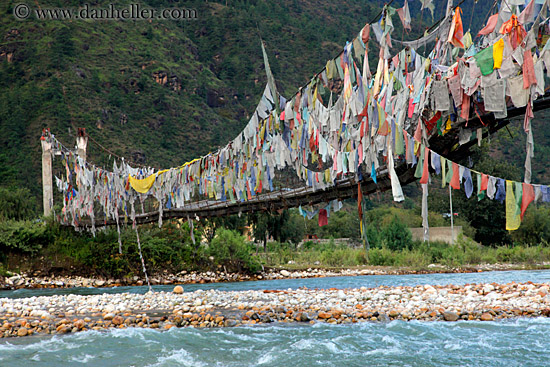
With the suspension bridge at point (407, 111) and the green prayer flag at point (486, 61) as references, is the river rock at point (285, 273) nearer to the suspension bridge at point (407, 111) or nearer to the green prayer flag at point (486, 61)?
the suspension bridge at point (407, 111)

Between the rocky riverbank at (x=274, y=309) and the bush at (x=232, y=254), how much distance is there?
32.1 ft

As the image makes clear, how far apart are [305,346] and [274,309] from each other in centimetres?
230

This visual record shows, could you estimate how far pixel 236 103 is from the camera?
5441 cm

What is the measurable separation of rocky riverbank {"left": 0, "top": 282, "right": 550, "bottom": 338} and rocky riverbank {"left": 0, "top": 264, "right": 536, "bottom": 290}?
759cm

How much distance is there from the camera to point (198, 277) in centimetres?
1983

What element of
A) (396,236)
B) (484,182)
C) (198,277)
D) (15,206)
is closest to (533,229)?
(396,236)

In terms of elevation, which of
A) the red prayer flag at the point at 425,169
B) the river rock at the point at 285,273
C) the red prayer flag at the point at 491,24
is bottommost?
the river rock at the point at 285,273

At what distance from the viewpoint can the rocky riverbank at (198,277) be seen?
17.9 metres

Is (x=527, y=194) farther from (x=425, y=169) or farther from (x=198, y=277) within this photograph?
(x=198, y=277)

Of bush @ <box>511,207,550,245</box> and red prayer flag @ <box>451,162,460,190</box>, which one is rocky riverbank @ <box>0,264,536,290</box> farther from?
red prayer flag @ <box>451,162,460,190</box>

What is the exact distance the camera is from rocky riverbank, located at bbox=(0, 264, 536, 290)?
58.9 ft

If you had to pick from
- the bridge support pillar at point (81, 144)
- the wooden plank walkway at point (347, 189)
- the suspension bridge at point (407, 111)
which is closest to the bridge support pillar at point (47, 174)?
the bridge support pillar at point (81, 144)

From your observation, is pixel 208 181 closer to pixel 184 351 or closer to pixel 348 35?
pixel 184 351

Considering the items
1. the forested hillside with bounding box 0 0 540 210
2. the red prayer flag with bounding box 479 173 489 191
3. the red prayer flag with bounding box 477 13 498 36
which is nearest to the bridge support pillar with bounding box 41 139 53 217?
the forested hillside with bounding box 0 0 540 210
